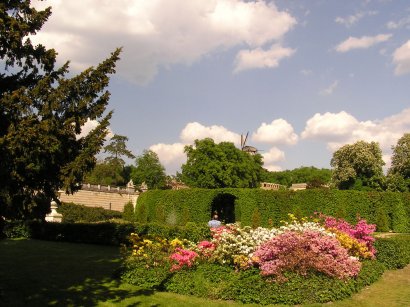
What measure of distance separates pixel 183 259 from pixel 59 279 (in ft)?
10.8

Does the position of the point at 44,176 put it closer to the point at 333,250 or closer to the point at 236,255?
the point at 236,255

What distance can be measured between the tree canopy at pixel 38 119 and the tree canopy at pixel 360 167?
2021 inches

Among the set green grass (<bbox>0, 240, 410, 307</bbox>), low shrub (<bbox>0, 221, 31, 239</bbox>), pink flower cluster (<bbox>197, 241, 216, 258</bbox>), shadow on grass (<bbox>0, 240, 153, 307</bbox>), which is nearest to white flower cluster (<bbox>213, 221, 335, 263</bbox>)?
pink flower cluster (<bbox>197, 241, 216, 258</bbox>)

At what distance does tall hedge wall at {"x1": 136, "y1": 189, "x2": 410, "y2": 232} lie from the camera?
103 feet

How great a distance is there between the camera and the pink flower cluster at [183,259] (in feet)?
38.0

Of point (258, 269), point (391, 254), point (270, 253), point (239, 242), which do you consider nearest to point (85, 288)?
point (239, 242)

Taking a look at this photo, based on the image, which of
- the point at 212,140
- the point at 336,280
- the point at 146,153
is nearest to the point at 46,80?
the point at 336,280

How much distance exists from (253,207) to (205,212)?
4812 mm

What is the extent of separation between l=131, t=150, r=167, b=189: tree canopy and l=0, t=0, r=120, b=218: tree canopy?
72.2 meters

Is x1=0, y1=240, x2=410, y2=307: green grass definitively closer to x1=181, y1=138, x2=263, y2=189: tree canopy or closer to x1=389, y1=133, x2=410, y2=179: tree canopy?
x1=181, y1=138, x2=263, y2=189: tree canopy

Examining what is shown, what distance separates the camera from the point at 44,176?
9617 mm

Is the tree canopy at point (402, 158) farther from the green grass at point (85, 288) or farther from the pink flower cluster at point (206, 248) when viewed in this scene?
the pink flower cluster at point (206, 248)

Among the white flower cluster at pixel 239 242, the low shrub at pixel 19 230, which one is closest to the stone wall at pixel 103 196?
the low shrub at pixel 19 230

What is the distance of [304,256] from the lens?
10.7m
